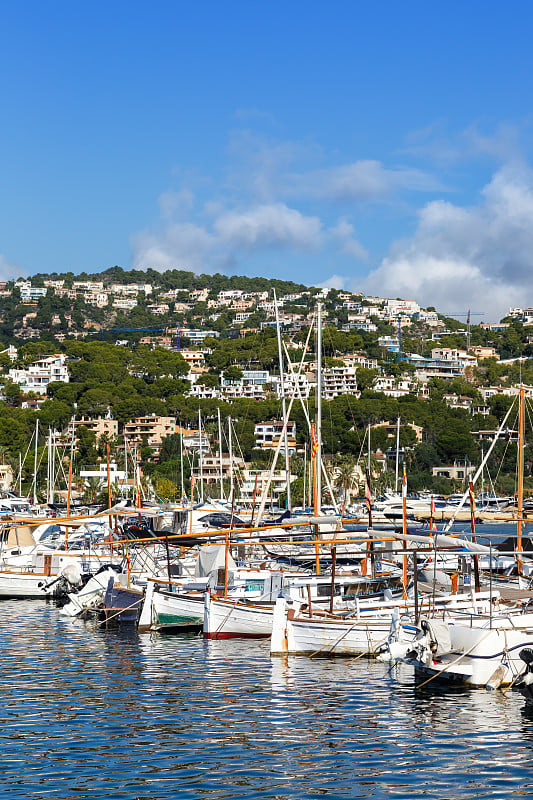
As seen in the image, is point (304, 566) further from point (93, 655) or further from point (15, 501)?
point (15, 501)

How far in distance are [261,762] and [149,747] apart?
2076mm

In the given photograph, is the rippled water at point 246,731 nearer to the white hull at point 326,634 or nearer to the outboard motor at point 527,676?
the outboard motor at point 527,676

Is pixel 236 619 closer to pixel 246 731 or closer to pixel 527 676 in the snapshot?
pixel 246 731

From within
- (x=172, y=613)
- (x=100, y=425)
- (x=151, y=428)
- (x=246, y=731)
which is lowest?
(x=246, y=731)

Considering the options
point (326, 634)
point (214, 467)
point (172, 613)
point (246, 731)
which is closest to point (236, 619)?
point (172, 613)

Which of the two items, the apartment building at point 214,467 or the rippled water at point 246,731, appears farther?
the apartment building at point 214,467

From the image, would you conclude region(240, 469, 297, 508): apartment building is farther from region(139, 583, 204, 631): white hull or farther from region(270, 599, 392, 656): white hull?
region(270, 599, 392, 656): white hull

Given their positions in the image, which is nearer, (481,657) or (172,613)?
(481,657)

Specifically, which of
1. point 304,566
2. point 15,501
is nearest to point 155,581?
point 304,566

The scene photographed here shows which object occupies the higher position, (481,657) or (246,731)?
(481,657)

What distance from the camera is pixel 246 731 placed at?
19.2 m

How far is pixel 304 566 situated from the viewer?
4031 centimetres

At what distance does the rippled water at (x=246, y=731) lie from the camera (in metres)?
16.0

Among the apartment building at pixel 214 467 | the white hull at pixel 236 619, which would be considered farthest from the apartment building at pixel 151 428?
the white hull at pixel 236 619
